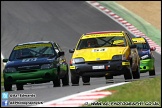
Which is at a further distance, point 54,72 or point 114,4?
point 114,4

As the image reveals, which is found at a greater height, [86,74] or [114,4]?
[114,4]

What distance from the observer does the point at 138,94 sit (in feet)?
37.8

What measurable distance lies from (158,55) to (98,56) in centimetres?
1575

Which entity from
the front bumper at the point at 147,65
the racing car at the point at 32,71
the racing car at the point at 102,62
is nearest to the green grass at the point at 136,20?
the front bumper at the point at 147,65

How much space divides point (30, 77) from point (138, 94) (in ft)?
19.0

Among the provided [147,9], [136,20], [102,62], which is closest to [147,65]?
[102,62]

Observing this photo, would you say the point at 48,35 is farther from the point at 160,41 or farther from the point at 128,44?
the point at 128,44

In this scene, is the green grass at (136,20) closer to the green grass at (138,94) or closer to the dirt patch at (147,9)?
the dirt patch at (147,9)

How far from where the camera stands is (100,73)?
16672 millimetres

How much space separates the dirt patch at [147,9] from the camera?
40.0 metres

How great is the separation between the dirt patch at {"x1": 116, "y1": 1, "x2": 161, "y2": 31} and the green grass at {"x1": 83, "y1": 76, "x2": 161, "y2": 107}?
2587cm

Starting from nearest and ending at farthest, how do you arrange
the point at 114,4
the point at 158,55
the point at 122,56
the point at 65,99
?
the point at 65,99 → the point at 122,56 → the point at 158,55 → the point at 114,4

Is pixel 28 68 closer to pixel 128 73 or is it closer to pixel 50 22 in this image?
pixel 128 73

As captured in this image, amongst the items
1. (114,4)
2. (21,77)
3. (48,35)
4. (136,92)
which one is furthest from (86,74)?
(114,4)
